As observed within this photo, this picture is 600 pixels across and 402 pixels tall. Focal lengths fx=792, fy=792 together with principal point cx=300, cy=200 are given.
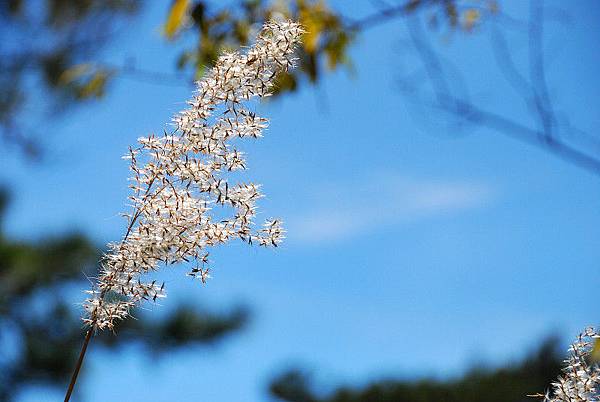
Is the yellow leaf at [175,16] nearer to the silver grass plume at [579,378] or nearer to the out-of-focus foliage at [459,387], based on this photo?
the silver grass plume at [579,378]

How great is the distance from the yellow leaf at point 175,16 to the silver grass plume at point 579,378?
969mm

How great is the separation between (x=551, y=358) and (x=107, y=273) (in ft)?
23.1

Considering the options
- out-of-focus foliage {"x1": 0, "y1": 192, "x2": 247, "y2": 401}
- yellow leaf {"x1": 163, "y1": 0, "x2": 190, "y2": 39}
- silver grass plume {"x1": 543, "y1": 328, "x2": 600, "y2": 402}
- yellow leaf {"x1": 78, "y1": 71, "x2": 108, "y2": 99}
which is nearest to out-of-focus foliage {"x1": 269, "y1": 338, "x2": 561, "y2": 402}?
out-of-focus foliage {"x1": 0, "y1": 192, "x2": 247, "y2": 401}

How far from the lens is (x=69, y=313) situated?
24.3ft

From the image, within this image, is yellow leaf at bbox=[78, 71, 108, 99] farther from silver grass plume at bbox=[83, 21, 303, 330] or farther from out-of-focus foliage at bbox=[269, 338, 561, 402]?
out-of-focus foliage at bbox=[269, 338, 561, 402]

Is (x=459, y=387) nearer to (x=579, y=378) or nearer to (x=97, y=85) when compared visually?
(x=97, y=85)

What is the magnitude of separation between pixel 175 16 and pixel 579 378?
1.01 m

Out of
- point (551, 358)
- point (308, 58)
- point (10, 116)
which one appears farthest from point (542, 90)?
point (10, 116)

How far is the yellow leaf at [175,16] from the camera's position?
1383 millimetres

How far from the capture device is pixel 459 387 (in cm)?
776

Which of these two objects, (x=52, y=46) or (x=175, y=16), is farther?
(x=52, y=46)

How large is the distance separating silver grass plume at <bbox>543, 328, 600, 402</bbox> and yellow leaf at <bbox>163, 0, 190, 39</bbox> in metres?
0.97

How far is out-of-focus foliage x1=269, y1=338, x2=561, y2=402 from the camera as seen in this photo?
7074 mm

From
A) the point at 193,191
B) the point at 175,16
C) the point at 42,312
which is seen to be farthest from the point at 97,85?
the point at 42,312
